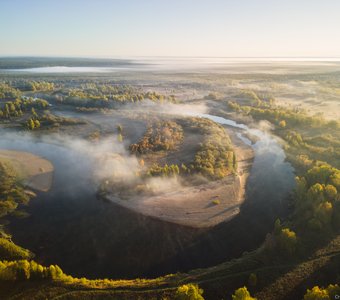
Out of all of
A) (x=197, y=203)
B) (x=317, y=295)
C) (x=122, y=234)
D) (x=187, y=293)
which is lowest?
(x=122, y=234)

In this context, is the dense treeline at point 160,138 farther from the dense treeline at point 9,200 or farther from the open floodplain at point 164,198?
the dense treeline at point 9,200

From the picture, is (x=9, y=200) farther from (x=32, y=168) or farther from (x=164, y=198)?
(x=164, y=198)

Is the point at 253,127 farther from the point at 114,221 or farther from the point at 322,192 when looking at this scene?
the point at 114,221

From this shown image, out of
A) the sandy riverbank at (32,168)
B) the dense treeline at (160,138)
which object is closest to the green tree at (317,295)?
the sandy riverbank at (32,168)

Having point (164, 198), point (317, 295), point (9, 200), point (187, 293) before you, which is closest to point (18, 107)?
point (9, 200)

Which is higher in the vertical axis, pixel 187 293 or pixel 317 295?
pixel 317 295

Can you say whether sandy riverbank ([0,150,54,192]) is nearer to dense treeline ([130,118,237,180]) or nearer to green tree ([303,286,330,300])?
dense treeline ([130,118,237,180])

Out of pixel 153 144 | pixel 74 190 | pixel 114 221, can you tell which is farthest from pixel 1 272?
pixel 153 144
